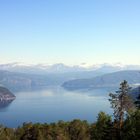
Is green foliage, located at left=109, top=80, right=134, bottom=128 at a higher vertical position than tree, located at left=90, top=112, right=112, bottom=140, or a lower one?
higher

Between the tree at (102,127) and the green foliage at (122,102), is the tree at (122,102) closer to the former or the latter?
the green foliage at (122,102)

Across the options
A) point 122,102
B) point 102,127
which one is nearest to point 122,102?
point 122,102

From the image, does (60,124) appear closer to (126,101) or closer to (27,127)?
(27,127)

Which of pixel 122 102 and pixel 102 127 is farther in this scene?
pixel 102 127

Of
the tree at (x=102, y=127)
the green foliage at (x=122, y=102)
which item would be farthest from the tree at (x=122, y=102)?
the tree at (x=102, y=127)

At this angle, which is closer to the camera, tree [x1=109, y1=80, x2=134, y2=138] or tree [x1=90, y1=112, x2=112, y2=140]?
tree [x1=109, y1=80, x2=134, y2=138]

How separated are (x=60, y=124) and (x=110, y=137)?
39478mm

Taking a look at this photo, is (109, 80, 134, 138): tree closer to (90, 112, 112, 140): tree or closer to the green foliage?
the green foliage

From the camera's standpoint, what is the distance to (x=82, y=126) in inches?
2697

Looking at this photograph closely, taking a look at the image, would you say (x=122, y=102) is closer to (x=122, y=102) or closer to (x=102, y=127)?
(x=122, y=102)

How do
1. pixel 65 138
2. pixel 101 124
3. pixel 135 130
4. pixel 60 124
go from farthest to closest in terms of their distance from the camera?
pixel 60 124, pixel 65 138, pixel 101 124, pixel 135 130

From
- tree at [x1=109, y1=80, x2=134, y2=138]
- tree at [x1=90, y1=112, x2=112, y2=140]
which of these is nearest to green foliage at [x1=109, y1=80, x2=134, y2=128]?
tree at [x1=109, y1=80, x2=134, y2=138]

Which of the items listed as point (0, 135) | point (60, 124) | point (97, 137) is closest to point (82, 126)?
point (60, 124)

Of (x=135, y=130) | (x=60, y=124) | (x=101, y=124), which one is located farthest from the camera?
(x=60, y=124)
